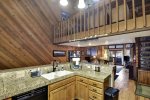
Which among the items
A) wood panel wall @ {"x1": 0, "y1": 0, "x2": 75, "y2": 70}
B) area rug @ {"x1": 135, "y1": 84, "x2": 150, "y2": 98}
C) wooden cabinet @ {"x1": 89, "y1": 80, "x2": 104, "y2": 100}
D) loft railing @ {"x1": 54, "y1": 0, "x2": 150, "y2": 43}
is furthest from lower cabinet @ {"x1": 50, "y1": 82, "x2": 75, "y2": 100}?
area rug @ {"x1": 135, "y1": 84, "x2": 150, "y2": 98}

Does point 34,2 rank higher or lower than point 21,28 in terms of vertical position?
higher

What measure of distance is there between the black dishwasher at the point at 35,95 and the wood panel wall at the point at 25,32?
1756 millimetres

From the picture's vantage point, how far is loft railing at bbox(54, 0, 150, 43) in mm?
2097

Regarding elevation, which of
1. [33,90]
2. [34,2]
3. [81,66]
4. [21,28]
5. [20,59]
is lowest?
[33,90]

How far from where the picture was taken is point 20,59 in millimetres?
3387

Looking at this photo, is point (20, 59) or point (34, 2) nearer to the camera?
point (20, 59)

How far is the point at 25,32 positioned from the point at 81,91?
2691 millimetres

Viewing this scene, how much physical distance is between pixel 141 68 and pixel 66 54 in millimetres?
4028

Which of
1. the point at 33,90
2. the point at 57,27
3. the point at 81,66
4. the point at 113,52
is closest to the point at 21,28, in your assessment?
the point at 57,27

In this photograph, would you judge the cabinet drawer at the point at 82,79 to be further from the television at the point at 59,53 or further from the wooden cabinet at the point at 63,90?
the television at the point at 59,53

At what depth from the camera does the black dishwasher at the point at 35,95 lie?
1811 mm

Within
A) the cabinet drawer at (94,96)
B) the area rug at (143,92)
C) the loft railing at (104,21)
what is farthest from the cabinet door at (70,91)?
the area rug at (143,92)

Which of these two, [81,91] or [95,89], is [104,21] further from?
[81,91]

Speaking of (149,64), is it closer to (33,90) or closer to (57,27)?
(57,27)
